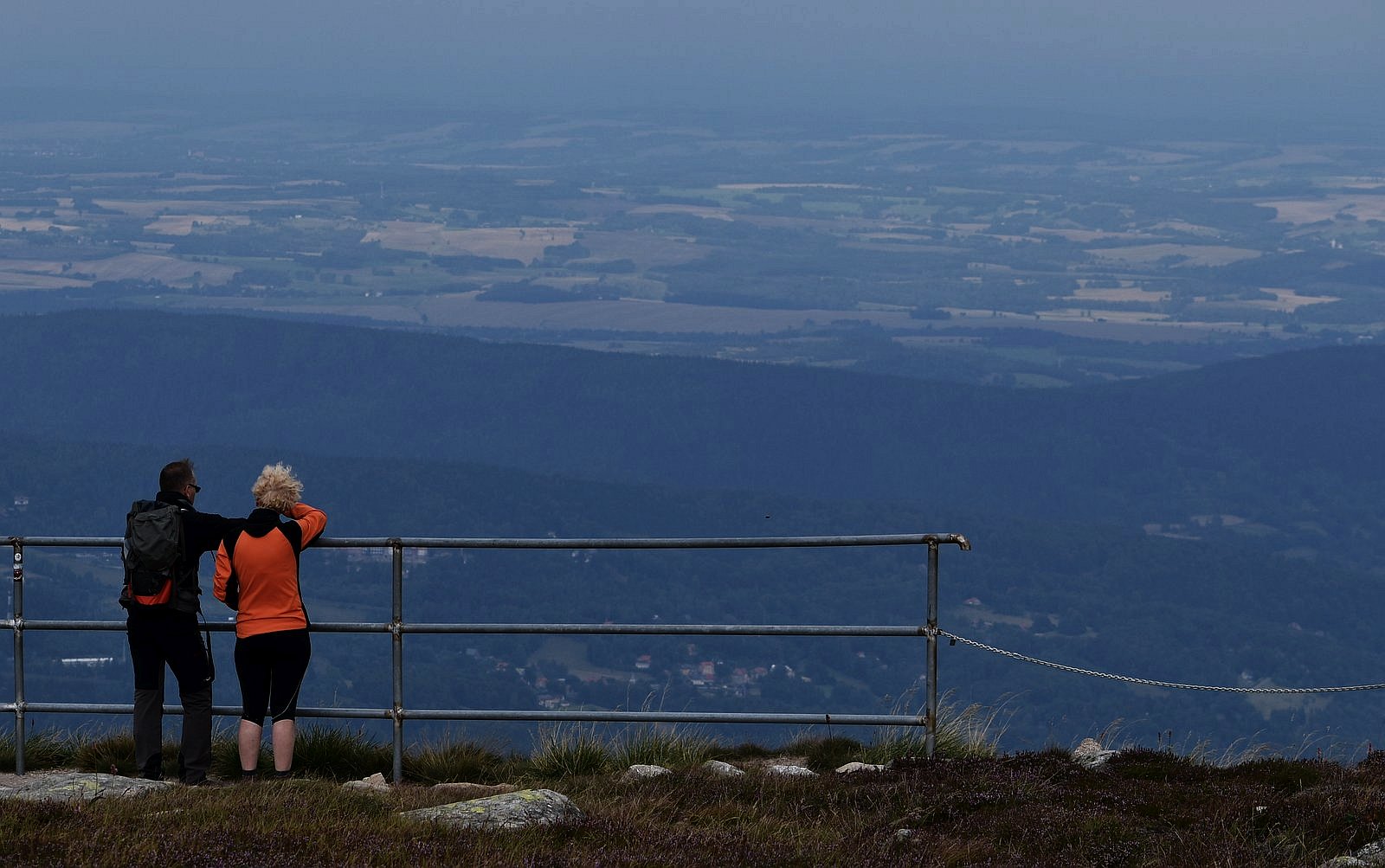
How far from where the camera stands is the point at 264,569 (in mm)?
6902

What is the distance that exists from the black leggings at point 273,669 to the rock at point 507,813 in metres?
1.33

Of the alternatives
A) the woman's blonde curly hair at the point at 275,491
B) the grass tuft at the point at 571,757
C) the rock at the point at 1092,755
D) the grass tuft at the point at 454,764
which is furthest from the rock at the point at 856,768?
the woman's blonde curly hair at the point at 275,491

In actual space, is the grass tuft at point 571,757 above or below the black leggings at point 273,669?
below

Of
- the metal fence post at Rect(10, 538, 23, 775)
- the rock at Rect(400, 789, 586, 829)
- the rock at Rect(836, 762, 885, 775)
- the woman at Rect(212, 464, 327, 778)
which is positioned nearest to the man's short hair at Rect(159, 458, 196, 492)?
the woman at Rect(212, 464, 327, 778)

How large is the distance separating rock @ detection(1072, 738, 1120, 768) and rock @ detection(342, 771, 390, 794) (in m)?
3.11

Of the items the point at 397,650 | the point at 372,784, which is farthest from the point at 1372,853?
the point at 372,784

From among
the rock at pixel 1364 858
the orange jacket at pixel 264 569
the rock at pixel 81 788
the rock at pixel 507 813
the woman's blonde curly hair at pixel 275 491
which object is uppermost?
the woman's blonde curly hair at pixel 275 491

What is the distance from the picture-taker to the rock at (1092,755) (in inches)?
296

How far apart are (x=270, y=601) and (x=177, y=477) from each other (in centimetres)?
67

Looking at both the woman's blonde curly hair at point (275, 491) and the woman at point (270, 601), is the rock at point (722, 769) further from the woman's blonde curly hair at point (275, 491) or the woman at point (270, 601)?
the woman's blonde curly hair at point (275, 491)

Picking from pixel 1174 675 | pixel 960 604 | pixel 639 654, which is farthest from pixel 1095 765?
pixel 960 604

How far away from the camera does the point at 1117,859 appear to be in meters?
5.49

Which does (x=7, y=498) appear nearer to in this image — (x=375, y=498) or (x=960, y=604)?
(x=375, y=498)

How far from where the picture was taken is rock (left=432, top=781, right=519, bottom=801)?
6.81 metres
